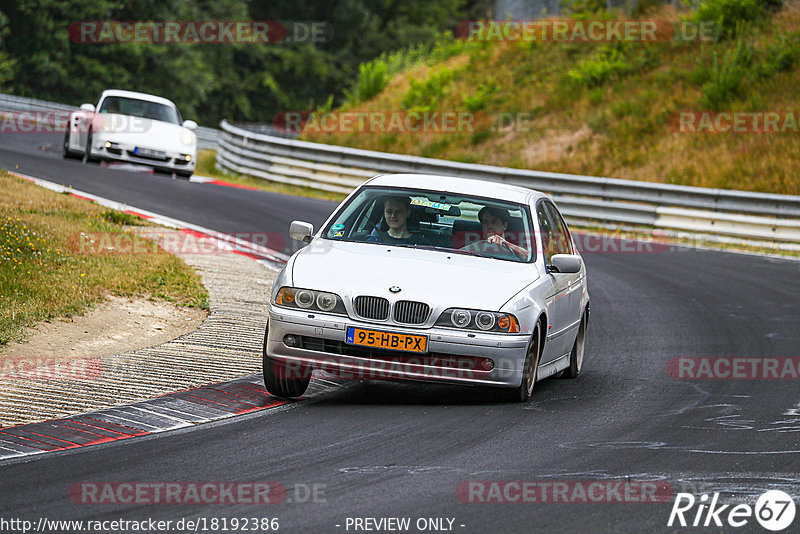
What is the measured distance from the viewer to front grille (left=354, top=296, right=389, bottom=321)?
7.77m

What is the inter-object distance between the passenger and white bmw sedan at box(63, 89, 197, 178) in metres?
14.7

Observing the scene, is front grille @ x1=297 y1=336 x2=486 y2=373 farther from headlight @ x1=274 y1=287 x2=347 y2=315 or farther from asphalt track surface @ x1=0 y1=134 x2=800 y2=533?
asphalt track surface @ x1=0 y1=134 x2=800 y2=533

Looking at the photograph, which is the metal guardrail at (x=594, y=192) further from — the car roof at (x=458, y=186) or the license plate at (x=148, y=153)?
the car roof at (x=458, y=186)

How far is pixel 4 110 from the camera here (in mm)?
39656

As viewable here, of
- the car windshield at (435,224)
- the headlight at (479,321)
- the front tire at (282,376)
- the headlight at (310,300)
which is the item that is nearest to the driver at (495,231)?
the car windshield at (435,224)

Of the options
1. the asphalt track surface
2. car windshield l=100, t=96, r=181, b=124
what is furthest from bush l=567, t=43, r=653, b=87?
the asphalt track surface

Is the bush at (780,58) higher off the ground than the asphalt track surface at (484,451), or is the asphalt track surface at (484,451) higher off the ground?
the bush at (780,58)

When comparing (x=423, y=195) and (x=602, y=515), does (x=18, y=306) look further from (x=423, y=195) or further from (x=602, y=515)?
(x=602, y=515)

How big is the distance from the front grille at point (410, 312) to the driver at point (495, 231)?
1.09m

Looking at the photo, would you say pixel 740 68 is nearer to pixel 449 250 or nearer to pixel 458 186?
pixel 458 186

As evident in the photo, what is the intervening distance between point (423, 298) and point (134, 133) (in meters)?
16.7

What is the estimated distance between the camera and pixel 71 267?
1198 cm

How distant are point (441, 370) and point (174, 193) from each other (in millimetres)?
14693

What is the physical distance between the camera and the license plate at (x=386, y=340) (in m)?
7.72
